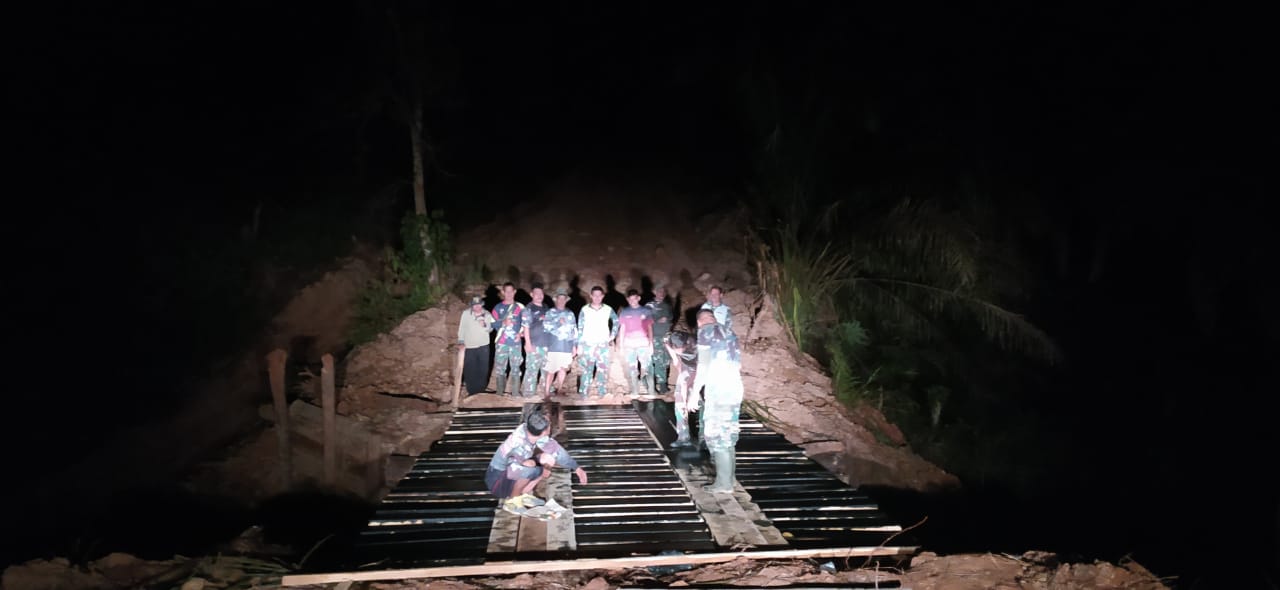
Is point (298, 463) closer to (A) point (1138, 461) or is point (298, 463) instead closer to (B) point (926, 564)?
(B) point (926, 564)

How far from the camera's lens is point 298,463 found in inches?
422

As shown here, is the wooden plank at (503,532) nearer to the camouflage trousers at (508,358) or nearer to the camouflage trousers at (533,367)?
the camouflage trousers at (533,367)

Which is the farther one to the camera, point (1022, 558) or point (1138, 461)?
point (1138, 461)

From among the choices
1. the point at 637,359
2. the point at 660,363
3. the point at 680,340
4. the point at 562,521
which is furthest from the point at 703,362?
the point at 660,363

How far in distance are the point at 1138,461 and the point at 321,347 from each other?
64.5ft

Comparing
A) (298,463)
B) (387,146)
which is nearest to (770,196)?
(298,463)

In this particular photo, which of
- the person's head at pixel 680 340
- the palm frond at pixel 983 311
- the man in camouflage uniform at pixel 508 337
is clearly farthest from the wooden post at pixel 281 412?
the palm frond at pixel 983 311

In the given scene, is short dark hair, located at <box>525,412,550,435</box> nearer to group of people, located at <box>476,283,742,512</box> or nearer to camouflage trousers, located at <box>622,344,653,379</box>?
group of people, located at <box>476,283,742,512</box>

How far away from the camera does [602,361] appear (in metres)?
10.7

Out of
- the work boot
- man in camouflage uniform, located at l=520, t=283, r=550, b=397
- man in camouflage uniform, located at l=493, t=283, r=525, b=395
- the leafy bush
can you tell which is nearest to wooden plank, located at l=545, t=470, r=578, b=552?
the work boot

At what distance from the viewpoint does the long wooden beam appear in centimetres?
573

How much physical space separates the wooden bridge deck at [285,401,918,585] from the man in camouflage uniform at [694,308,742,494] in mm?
737

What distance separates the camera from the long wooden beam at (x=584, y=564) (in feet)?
18.8

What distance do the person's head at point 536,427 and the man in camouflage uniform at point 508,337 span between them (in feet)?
11.9
